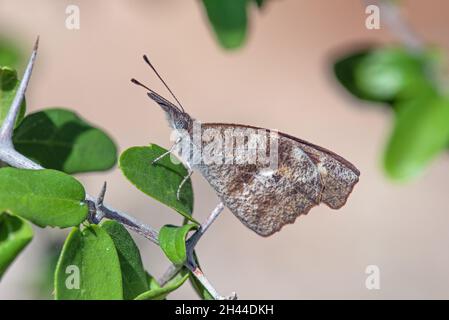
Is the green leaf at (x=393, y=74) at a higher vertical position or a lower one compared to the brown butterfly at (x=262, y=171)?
higher

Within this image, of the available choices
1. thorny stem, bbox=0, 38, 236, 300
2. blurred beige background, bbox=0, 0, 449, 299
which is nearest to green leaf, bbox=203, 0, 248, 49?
thorny stem, bbox=0, 38, 236, 300

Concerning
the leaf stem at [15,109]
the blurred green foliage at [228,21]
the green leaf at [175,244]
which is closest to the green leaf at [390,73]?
the blurred green foliage at [228,21]

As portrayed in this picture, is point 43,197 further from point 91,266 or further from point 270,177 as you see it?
point 270,177

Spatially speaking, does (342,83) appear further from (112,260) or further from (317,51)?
(317,51)

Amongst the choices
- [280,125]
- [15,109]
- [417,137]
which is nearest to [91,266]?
[15,109]

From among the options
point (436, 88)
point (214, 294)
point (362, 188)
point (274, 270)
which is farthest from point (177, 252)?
point (362, 188)

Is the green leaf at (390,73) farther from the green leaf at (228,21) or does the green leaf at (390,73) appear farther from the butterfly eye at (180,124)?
the butterfly eye at (180,124)
